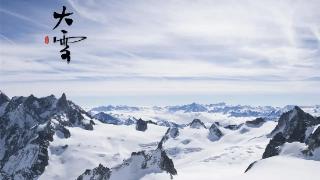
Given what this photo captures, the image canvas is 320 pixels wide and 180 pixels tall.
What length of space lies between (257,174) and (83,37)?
402 ft

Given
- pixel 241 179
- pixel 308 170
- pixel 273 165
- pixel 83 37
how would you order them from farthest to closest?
pixel 273 165 < pixel 308 170 < pixel 241 179 < pixel 83 37

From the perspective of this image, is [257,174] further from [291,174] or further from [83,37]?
[83,37]

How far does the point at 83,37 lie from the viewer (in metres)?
62.2

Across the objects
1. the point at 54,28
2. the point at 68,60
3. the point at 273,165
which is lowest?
the point at 273,165

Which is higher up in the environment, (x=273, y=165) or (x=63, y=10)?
(x=63, y=10)

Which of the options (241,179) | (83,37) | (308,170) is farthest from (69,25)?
(308,170)

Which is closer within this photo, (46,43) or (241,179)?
(46,43)

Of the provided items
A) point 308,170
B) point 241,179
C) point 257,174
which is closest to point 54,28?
point 241,179

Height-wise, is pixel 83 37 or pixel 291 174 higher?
pixel 83 37

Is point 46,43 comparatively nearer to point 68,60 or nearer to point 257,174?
point 68,60

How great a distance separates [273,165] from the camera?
19675 centimetres

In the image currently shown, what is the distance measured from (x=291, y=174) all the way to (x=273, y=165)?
84.9 feet

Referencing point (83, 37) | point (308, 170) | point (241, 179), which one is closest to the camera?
point (83, 37)

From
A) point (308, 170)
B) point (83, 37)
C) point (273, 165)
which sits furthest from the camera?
point (273, 165)
